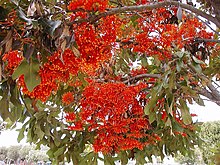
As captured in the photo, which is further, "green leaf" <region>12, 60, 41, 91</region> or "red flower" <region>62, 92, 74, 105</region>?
"red flower" <region>62, 92, 74, 105</region>

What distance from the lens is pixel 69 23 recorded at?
0.81 m

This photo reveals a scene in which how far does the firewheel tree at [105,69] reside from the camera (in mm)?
783

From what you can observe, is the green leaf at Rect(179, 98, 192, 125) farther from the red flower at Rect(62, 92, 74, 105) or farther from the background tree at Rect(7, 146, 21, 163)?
the background tree at Rect(7, 146, 21, 163)

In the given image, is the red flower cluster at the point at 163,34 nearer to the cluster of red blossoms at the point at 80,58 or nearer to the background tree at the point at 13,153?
the cluster of red blossoms at the point at 80,58

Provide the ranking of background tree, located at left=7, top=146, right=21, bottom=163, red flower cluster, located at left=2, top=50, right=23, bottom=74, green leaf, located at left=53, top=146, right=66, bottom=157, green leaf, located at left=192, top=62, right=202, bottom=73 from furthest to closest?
1. background tree, located at left=7, top=146, right=21, bottom=163
2. green leaf, located at left=53, top=146, right=66, bottom=157
3. green leaf, located at left=192, top=62, right=202, bottom=73
4. red flower cluster, located at left=2, top=50, right=23, bottom=74

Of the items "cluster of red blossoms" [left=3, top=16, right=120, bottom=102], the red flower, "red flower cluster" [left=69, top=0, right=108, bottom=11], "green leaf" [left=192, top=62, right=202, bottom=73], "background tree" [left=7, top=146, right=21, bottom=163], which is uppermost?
"background tree" [left=7, top=146, right=21, bottom=163]

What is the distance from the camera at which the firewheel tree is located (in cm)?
78

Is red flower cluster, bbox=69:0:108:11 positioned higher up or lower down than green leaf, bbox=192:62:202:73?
higher up

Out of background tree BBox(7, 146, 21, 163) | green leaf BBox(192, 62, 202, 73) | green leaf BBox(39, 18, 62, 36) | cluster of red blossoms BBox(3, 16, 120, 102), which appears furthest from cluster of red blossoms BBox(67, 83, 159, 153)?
background tree BBox(7, 146, 21, 163)

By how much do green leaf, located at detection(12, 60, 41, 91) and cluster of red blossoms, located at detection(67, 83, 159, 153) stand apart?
716mm

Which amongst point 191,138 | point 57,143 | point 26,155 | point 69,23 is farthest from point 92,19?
point 26,155

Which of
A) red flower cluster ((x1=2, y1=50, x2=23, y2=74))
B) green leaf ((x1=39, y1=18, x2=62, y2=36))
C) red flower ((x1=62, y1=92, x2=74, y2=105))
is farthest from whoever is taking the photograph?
red flower ((x1=62, y1=92, x2=74, y2=105))

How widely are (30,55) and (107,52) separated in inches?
8.8

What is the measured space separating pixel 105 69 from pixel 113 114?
414mm
